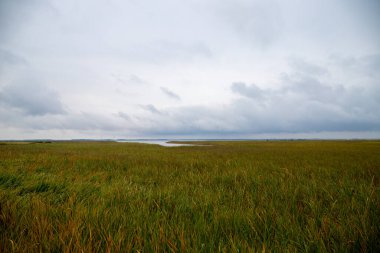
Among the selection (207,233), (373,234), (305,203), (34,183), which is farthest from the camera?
(34,183)

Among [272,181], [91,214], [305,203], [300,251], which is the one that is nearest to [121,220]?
[91,214]

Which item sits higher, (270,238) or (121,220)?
(121,220)

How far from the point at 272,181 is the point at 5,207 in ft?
17.6

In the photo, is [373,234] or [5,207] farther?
[5,207]

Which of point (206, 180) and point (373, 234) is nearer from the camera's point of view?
point (373, 234)

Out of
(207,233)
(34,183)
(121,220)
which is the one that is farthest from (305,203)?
(34,183)

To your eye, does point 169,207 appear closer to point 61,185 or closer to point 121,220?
point 121,220

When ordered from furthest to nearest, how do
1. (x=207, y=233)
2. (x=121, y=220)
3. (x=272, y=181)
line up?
(x=272, y=181), (x=121, y=220), (x=207, y=233)

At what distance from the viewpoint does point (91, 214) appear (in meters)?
2.38

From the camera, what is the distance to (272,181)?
4.98m

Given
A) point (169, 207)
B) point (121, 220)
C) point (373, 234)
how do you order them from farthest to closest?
point (169, 207) → point (121, 220) → point (373, 234)

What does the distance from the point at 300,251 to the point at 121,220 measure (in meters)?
2.01

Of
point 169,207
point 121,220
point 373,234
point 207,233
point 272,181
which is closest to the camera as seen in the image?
point 373,234

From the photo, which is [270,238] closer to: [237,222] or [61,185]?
[237,222]
